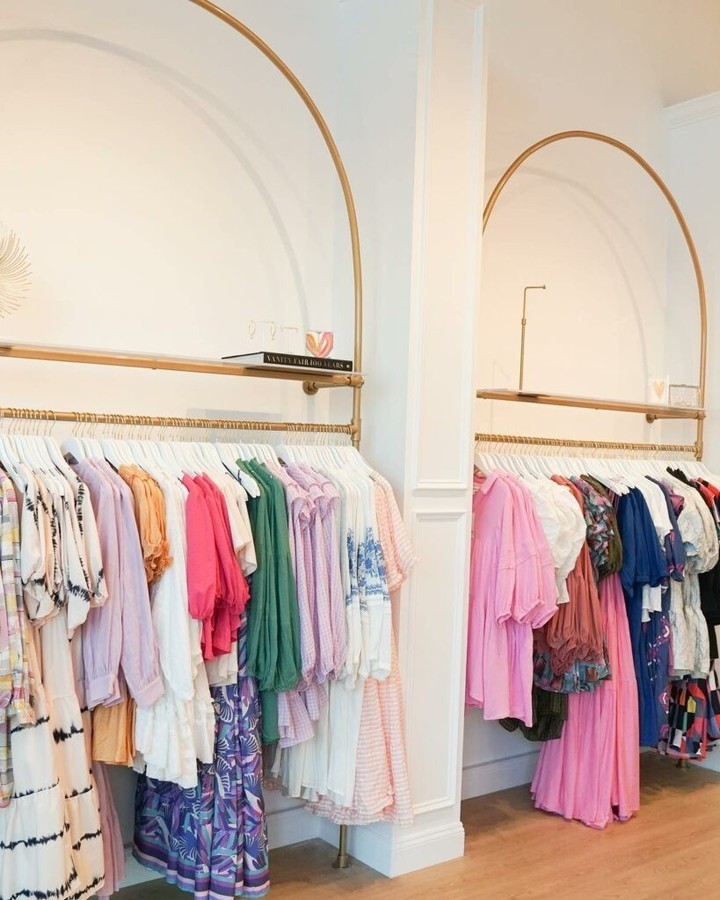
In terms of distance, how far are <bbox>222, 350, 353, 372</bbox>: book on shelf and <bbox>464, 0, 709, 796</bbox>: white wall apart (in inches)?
38.9

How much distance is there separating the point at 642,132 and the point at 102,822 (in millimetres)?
3723

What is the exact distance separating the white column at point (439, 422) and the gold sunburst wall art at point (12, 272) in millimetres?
1146

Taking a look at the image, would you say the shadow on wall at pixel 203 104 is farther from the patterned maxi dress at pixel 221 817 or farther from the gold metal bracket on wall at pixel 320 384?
the patterned maxi dress at pixel 221 817

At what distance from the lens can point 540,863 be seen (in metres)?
3.26

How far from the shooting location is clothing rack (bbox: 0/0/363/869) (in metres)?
2.58

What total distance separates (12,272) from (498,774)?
8.90 ft

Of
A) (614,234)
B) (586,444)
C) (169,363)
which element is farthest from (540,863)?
(614,234)

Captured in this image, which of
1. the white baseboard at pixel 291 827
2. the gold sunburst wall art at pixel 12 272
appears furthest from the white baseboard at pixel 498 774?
the gold sunburst wall art at pixel 12 272

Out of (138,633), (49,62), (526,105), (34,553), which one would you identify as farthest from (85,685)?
(526,105)

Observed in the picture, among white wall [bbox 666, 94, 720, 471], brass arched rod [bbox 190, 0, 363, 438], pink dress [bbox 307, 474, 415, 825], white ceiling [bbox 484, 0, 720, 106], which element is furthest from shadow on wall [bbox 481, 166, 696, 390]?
pink dress [bbox 307, 474, 415, 825]

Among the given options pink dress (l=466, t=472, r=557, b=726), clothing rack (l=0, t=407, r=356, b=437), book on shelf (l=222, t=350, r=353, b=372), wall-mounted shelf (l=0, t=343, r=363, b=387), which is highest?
book on shelf (l=222, t=350, r=353, b=372)

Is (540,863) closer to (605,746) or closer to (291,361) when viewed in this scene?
→ (605,746)

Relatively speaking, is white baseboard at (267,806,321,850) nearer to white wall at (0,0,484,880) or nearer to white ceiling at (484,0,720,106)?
white wall at (0,0,484,880)

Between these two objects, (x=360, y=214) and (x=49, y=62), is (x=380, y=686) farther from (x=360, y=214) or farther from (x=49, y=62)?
(x=49, y=62)
